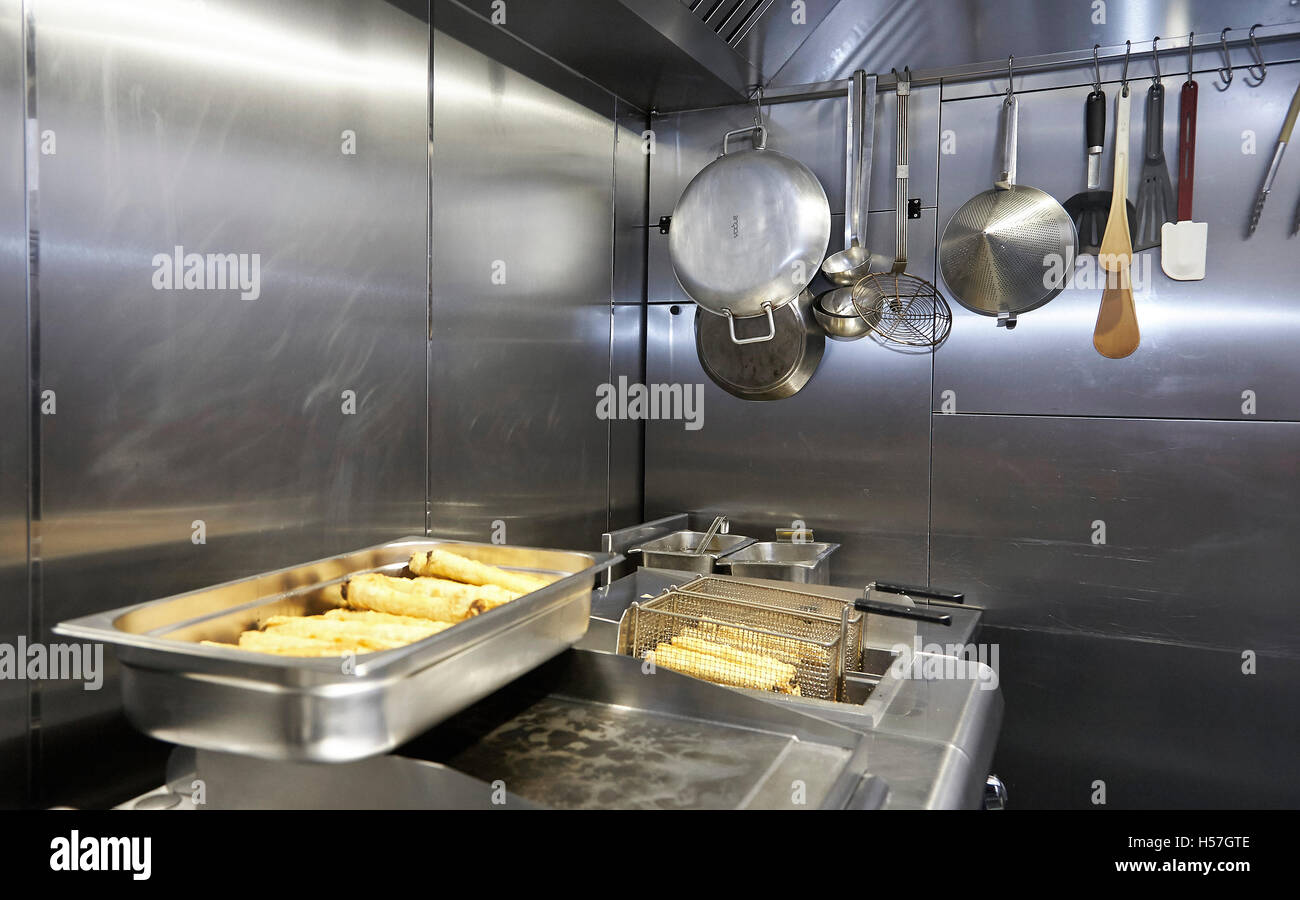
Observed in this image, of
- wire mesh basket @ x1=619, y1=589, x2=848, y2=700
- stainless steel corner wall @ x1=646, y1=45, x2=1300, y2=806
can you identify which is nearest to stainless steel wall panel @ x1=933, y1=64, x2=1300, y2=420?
stainless steel corner wall @ x1=646, y1=45, x2=1300, y2=806

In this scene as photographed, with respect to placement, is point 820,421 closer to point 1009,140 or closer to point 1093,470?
point 1093,470

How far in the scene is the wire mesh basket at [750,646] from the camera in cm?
118

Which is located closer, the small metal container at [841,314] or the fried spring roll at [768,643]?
the fried spring roll at [768,643]

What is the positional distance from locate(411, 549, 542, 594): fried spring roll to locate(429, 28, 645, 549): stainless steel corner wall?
50 centimetres

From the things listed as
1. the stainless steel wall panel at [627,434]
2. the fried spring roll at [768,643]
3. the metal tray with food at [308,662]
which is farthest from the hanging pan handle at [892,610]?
the stainless steel wall panel at [627,434]

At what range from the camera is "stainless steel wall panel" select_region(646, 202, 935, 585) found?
2020 millimetres

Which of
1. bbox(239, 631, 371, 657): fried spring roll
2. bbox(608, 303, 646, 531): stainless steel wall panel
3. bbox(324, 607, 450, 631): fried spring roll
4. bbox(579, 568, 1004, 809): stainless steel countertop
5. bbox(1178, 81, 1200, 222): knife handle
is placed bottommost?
bbox(579, 568, 1004, 809): stainless steel countertop

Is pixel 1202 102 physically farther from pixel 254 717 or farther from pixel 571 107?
pixel 254 717

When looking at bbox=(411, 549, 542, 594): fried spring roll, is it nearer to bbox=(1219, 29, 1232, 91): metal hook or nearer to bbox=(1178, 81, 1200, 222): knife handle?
bbox=(1178, 81, 1200, 222): knife handle

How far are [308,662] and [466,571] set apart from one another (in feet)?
1.31

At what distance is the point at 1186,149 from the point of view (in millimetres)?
1756

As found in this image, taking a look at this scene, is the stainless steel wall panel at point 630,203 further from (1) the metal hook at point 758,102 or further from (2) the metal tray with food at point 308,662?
(2) the metal tray with food at point 308,662

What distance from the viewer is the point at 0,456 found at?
90 centimetres

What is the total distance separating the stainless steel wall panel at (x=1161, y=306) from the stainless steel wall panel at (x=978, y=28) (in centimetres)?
10
